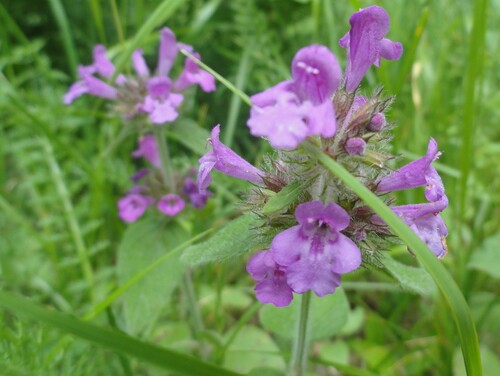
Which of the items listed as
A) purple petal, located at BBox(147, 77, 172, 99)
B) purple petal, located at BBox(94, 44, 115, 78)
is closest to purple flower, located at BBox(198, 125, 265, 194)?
purple petal, located at BBox(147, 77, 172, 99)

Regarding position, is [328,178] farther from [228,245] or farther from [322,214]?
[228,245]

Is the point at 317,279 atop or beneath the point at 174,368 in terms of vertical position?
atop

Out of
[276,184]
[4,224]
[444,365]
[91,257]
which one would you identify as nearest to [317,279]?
[276,184]

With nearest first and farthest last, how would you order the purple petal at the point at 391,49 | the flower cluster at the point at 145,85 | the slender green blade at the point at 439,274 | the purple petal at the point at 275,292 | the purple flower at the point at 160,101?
the slender green blade at the point at 439,274
the purple petal at the point at 275,292
the purple petal at the point at 391,49
the purple flower at the point at 160,101
the flower cluster at the point at 145,85

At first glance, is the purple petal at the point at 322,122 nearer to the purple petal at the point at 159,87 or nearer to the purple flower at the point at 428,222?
the purple flower at the point at 428,222

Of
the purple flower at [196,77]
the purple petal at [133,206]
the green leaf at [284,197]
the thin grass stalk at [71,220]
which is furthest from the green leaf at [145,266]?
the green leaf at [284,197]

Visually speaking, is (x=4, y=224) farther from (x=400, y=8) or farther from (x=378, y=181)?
(x=400, y=8)
